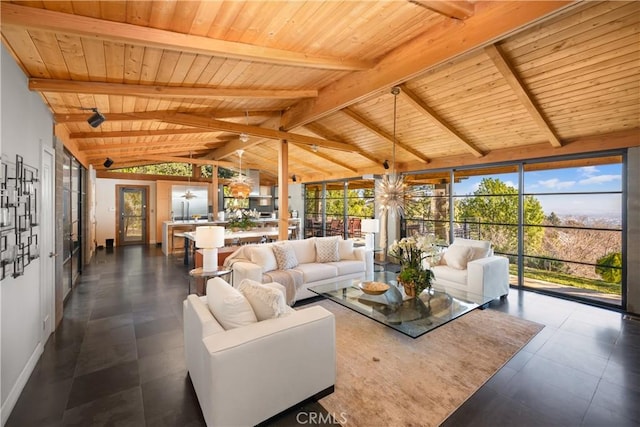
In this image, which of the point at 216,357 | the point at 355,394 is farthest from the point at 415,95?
the point at 216,357

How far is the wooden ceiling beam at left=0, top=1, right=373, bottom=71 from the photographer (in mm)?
1758

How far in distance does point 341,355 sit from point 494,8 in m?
3.30

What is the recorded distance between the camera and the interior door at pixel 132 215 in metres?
9.51

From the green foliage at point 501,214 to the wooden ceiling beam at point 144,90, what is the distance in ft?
13.7

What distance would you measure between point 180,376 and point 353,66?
139 inches

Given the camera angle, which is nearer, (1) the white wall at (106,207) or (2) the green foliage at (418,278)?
(2) the green foliage at (418,278)

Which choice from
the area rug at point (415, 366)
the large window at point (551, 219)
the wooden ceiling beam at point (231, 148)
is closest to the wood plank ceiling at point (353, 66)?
the large window at point (551, 219)

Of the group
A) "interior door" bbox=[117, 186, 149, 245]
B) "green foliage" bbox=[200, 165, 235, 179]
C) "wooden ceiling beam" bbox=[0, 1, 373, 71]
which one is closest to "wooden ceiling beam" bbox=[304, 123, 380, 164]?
"wooden ceiling beam" bbox=[0, 1, 373, 71]

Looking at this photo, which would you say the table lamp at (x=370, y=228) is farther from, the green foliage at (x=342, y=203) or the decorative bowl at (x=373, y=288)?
the decorative bowl at (x=373, y=288)

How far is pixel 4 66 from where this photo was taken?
6.52 feet

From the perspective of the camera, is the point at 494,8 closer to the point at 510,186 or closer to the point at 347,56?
the point at 347,56

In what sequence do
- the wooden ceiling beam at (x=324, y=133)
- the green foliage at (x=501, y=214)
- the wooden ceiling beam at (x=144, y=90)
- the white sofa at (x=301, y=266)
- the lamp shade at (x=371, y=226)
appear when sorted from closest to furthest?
the wooden ceiling beam at (x=144, y=90)
the white sofa at (x=301, y=266)
the green foliage at (x=501, y=214)
the lamp shade at (x=371, y=226)
the wooden ceiling beam at (x=324, y=133)

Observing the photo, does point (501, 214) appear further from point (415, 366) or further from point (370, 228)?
point (415, 366)

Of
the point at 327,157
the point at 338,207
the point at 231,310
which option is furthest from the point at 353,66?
the point at 338,207
